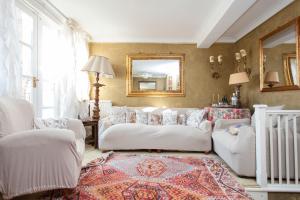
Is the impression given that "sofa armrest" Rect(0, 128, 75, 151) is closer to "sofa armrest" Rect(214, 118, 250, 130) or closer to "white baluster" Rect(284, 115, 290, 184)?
"white baluster" Rect(284, 115, 290, 184)

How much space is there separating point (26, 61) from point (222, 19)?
283 centimetres

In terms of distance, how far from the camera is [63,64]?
3326mm

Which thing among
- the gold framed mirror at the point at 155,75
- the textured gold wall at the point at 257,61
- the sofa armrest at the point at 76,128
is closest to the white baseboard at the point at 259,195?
the textured gold wall at the point at 257,61

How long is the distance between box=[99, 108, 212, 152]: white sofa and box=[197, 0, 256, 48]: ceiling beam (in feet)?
5.20

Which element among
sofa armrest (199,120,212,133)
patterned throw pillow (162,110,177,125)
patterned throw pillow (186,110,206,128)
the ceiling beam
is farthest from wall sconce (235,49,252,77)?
patterned throw pillow (162,110,177,125)

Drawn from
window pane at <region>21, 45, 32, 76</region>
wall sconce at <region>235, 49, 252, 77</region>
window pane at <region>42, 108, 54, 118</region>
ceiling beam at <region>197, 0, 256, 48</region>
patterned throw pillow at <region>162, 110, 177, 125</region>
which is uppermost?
ceiling beam at <region>197, 0, 256, 48</region>

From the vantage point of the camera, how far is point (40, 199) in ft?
5.73

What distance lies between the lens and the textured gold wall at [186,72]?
177 inches

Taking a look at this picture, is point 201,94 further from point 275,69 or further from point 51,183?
point 51,183

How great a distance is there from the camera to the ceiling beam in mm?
2396

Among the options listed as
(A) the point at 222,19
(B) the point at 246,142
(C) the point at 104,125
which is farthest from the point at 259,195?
(C) the point at 104,125

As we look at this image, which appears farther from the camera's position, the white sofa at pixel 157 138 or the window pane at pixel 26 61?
the white sofa at pixel 157 138

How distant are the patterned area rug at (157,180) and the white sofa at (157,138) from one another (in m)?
0.44

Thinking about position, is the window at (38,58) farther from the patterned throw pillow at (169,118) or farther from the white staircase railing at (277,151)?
the white staircase railing at (277,151)
